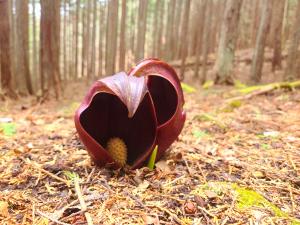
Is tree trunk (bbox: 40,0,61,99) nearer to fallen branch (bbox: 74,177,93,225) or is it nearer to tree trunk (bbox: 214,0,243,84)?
tree trunk (bbox: 214,0,243,84)

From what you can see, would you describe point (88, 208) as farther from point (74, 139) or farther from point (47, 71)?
point (47, 71)

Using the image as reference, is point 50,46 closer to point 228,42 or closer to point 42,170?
point 228,42

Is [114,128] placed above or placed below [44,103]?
above

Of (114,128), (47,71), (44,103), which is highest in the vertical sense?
(114,128)

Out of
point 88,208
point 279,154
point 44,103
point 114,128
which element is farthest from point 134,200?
point 44,103

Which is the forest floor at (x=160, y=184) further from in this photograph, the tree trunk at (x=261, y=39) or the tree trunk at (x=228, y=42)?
the tree trunk at (x=228, y=42)

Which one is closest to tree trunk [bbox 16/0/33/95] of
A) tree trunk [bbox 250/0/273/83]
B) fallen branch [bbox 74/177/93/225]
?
tree trunk [bbox 250/0/273/83]
